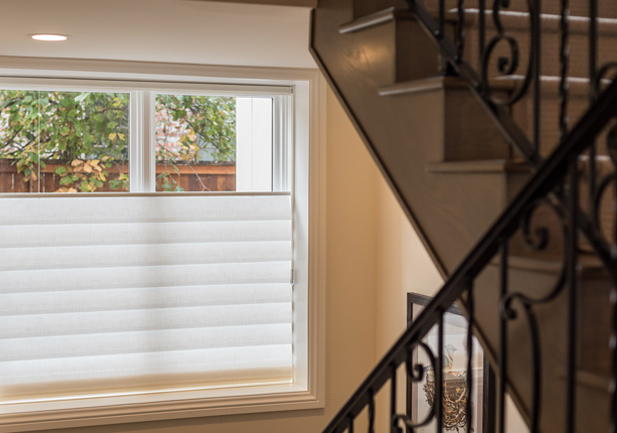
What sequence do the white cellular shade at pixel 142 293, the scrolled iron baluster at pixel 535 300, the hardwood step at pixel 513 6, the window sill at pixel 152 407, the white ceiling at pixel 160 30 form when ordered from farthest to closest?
1. the white cellular shade at pixel 142 293
2. the window sill at pixel 152 407
3. the white ceiling at pixel 160 30
4. the hardwood step at pixel 513 6
5. the scrolled iron baluster at pixel 535 300

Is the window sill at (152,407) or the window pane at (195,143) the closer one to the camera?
the window sill at (152,407)

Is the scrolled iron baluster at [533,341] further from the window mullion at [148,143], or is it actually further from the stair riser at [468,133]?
the window mullion at [148,143]

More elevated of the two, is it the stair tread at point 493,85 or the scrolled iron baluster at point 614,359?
the stair tread at point 493,85

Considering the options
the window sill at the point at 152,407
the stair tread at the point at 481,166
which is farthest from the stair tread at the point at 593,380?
the window sill at the point at 152,407

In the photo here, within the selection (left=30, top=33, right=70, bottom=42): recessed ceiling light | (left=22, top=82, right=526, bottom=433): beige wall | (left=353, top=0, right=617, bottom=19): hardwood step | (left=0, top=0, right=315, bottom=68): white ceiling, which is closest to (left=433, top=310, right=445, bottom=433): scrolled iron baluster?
(left=353, top=0, right=617, bottom=19): hardwood step

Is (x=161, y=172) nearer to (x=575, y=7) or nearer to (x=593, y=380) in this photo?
(x=575, y=7)

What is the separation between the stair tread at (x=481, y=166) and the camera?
141 cm

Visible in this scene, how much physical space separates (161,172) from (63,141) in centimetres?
60

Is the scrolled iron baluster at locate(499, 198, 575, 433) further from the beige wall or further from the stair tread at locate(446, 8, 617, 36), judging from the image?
the beige wall

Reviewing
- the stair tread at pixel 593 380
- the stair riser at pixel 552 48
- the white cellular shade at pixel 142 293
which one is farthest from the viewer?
the white cellular shade at pixel 142 293

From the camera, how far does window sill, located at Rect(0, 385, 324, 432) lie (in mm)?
3582

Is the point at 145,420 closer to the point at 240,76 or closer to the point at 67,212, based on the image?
the point at 67,212

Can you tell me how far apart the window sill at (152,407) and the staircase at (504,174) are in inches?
86.7

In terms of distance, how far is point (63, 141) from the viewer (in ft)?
12.6
